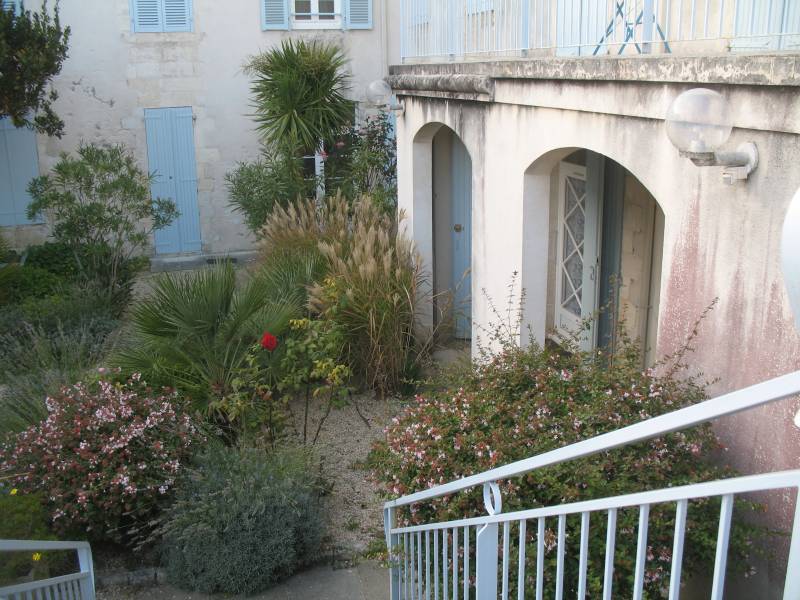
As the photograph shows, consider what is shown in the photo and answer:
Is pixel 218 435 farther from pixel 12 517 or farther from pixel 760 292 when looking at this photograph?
pixel 760 292

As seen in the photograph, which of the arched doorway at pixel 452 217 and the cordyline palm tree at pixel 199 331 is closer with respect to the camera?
the cordyline palm tree at pixel 199 331

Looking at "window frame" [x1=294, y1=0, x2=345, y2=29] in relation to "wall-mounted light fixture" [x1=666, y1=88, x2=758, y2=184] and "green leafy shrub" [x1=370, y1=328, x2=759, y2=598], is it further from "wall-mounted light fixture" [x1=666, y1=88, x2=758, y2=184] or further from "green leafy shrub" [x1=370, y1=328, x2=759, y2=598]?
"wall-mounted light fixture" [x1=666, y1=88, x2=758, y2=184]

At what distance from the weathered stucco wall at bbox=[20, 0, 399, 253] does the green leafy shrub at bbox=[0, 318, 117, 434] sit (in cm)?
561

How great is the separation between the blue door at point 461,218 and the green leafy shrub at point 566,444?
4.51 metres

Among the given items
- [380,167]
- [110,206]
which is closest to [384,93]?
[380,167]

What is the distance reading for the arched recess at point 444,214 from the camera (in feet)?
31.0

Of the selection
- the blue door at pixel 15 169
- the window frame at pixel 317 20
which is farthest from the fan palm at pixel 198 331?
the window frame at pixel 317 20

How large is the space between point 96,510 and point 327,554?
1.57 meters

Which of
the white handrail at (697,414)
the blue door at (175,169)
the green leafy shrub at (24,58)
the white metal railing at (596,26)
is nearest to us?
the white handrail at (697,414)

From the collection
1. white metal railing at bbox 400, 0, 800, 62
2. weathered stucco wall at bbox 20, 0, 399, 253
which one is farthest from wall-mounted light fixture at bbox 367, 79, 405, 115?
weathered stucco wall at bbox 20, 0, 399, 253

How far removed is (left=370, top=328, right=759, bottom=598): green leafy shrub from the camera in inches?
145

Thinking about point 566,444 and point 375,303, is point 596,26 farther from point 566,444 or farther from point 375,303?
point 375,303

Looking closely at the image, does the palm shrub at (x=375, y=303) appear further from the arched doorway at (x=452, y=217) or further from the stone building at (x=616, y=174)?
the arched doorway at (x=452, y=217)

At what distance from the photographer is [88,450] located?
531cm
